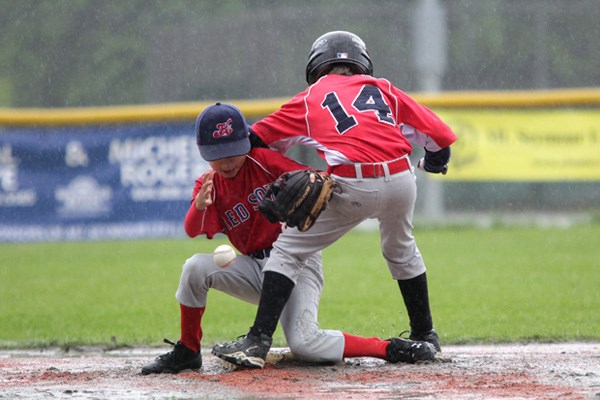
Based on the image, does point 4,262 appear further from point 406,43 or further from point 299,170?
point 406,43

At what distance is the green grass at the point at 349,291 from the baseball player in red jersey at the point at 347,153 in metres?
1.52

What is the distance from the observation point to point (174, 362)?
4750 mm

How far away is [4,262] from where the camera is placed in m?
10.9

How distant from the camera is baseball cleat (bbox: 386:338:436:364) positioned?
480 cm

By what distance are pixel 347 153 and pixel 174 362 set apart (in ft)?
4.10

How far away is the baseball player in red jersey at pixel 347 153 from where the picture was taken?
458 centimetres

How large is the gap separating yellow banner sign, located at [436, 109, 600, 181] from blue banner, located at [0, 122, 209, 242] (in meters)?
3.49

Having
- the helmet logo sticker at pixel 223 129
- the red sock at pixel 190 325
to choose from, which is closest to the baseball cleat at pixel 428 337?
the red sock at pixel 190 325

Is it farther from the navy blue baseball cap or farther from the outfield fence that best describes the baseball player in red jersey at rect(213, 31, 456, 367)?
the outfield fence

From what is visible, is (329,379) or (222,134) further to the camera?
(222,134)

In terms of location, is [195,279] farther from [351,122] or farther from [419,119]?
[419,119]

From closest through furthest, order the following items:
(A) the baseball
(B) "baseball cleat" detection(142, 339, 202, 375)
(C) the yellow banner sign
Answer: (A) the baseball → (B) "baseball cleat" detection(142, 339, 202, 375) → (C) the yellow banner sign

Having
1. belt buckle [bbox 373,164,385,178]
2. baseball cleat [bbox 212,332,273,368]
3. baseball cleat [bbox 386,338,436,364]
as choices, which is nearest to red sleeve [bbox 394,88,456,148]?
belt buckle [bbox 373,164,385,178]

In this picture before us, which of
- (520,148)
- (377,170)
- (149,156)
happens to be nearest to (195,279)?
(377,170)
